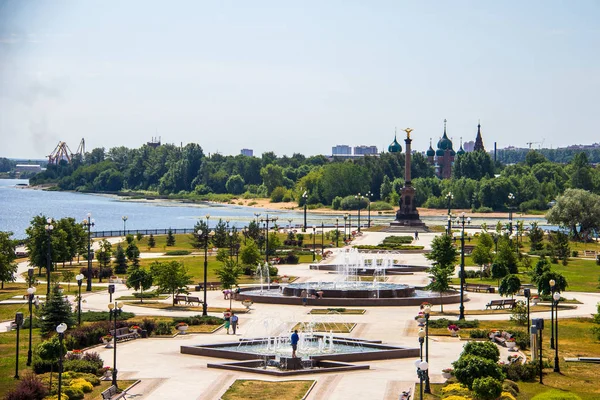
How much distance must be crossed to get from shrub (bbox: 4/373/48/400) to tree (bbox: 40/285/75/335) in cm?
1050

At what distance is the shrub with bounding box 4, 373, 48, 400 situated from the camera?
27.8m

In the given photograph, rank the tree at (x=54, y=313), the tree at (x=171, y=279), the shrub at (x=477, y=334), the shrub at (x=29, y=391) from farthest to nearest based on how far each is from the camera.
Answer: the tree at (x=171, y=279) → the shrub at (x=477, y=334) → the tree at (x=54, y=313) → the shrub at (x=29, y=391)

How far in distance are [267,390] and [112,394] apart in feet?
15.0

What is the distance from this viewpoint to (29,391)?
27906 millimetres

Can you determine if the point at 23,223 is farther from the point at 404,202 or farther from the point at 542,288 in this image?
the point at 542,288

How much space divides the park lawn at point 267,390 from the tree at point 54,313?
34.5 ft

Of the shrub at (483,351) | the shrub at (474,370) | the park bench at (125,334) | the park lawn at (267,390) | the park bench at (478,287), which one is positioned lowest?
the park lawn at (267,390)

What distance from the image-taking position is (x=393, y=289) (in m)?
52.8

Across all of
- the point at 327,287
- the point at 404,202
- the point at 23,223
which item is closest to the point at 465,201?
the point at 404,202

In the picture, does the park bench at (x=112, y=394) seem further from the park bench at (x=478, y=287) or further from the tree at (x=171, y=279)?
the park bench at (x=478, y=287)

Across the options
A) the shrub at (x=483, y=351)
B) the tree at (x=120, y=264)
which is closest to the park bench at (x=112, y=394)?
the shrub at (x=483, y=351)

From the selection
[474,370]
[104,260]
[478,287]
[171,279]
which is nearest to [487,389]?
[474,370]

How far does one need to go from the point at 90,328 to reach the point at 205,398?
10.5m

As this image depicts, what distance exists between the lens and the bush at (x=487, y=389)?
2823 cm
